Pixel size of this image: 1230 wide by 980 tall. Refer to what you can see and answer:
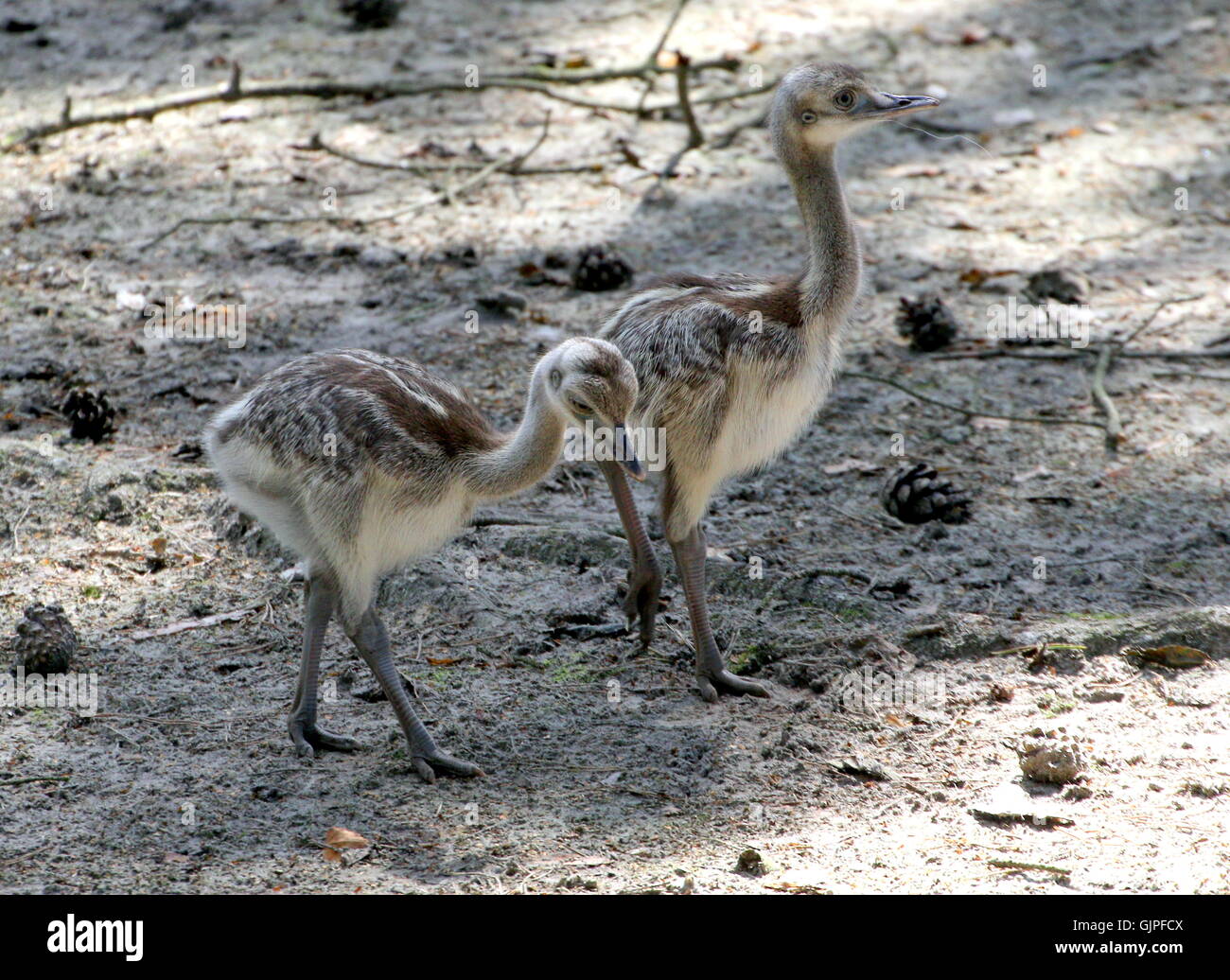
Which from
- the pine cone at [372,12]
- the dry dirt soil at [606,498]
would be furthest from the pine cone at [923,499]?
the pine cone at [372,12]

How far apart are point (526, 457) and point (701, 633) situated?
1.07 metres

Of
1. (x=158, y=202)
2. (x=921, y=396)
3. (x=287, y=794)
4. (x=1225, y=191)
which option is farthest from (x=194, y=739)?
(x=1225, y=191)

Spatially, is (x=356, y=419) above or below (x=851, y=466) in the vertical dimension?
above

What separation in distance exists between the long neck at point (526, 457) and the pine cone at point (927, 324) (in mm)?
3521

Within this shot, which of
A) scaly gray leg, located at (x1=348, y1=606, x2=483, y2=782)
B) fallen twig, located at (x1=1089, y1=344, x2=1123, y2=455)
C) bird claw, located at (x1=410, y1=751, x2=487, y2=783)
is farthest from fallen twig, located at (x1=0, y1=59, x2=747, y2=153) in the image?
bird claw, located at (x1=410, y1=751, x2=487, y2=783)

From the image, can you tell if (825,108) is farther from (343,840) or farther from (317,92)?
(317,92)

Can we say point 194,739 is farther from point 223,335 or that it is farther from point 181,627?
point 223,335

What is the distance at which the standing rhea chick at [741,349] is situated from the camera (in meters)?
5.20

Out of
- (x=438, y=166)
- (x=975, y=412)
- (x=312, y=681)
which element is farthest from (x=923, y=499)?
(x=438, y=166)

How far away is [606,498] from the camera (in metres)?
6.50

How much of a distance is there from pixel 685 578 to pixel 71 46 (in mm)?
8147

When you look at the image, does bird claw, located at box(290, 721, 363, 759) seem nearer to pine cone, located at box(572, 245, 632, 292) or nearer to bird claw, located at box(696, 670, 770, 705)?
bird claw, located at box(696, 670, 770, 705)

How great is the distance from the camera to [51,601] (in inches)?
219

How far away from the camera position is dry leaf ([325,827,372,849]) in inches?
167
